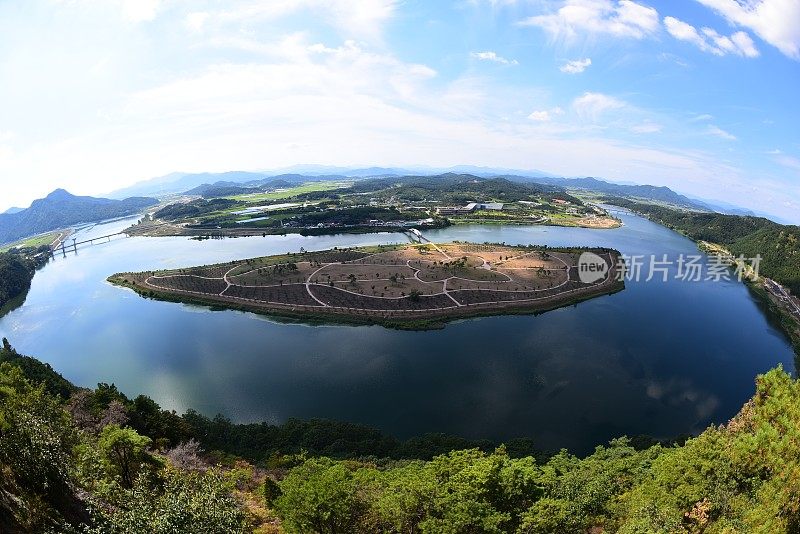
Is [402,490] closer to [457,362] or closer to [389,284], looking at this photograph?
[457,362]

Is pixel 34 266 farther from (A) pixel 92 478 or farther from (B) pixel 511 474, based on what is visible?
(B) pixel 511 474

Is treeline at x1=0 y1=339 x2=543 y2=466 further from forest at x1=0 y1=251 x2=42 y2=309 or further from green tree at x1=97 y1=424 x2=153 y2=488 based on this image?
forest at x1=0 y1=251 x2=42 y2=309

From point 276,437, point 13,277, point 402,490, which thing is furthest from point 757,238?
point 13,277

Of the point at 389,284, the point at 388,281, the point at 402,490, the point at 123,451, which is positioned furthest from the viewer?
the point at 388,281

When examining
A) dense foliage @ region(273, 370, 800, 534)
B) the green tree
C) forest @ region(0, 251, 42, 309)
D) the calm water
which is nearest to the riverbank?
the calm water

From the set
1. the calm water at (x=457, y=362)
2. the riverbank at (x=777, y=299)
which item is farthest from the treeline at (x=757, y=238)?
the calm water at (x=457, y=362)

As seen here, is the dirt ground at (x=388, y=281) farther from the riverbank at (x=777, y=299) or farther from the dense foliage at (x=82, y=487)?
the dense foliage at (x=82, y=487)
